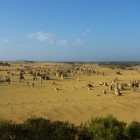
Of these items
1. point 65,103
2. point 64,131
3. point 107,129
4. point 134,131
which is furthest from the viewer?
point 65,103

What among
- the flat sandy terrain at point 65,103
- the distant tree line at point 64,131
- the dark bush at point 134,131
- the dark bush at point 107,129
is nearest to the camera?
the distant tree line at point 64,131

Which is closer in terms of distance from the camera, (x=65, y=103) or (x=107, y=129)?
(x=107, y=129)

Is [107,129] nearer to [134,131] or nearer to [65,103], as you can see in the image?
[134,131]

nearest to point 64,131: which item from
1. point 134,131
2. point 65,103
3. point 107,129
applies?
point 107,129

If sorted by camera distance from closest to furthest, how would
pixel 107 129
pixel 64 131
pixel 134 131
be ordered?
pixel 64 131, pixel 107 129, pixel 134 131

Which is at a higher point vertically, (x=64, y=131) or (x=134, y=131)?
(x=64, y=131)

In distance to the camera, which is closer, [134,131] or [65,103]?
[134,131]

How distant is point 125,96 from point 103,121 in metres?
15.9

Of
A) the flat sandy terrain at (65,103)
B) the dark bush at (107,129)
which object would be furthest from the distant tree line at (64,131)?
the flat sandy terrain at (65,103)

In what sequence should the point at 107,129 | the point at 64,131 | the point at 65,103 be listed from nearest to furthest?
the point at 64,131, the point at 107,129, the point at 65,103

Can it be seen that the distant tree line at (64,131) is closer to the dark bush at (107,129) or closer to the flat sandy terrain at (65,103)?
the dark bush at (107,129)

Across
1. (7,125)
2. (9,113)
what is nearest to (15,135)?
(7,125)

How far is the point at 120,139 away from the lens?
61.5ft

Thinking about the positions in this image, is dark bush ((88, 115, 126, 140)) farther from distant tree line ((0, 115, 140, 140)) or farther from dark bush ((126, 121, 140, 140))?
dark bush ((126, 121, 140, 140))
